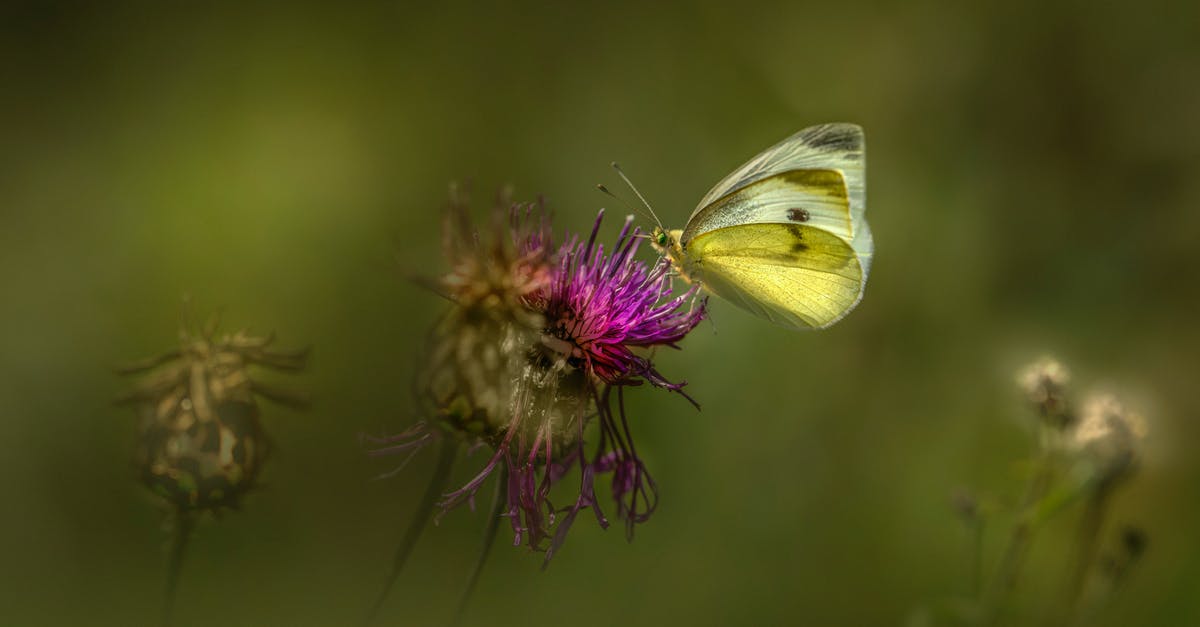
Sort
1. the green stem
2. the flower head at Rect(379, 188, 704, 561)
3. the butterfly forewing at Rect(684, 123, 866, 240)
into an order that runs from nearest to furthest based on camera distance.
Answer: the flower head at Rect(379, 188, 704, 561) → the green stem → the butterfly forewing at Rect(684, 123, 866, 240)

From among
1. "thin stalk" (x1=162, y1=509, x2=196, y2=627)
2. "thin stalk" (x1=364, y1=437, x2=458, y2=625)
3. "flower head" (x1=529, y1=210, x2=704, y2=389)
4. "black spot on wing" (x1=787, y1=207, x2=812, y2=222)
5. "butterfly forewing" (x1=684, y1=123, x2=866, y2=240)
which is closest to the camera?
"thin stalk" (x1=162, y1=509, x2=196, y2=627)

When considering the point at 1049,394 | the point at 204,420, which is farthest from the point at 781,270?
the point at 204,420

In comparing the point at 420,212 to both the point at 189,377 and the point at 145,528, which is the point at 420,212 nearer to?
the point at 145,528

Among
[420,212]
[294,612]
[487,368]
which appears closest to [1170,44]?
[420,212]

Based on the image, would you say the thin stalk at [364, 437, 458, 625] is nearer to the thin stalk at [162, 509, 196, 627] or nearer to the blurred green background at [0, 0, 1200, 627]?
the thin stalk at [162, 509, 196, 627]

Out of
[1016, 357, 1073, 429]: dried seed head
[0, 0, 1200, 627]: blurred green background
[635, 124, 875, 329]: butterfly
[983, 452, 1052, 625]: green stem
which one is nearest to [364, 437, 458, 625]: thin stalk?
[635, 124, 875, 329]: butterfly
